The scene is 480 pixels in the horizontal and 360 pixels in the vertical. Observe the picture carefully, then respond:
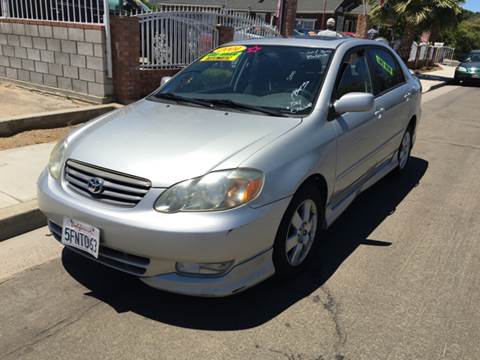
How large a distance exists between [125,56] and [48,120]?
6.14 ft

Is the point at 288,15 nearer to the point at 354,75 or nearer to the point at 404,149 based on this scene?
the point at 404,149


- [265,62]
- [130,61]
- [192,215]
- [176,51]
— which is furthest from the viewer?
[176,51]

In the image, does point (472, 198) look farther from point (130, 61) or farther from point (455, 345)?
point (130, 61)

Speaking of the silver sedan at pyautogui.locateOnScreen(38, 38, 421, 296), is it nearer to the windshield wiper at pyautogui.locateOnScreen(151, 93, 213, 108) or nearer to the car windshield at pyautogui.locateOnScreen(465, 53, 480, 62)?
the windshield wiper at pyautogui.locateOnScreen(151, 93, 213, 108)

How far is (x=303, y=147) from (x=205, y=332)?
4.38 feet

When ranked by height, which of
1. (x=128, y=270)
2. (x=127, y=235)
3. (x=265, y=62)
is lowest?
(x=128, y=270)

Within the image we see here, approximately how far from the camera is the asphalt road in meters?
2.61

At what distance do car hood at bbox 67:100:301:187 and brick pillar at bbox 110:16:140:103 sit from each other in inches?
181

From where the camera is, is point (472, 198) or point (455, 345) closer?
point (455, 345)

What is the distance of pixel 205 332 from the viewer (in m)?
2.74

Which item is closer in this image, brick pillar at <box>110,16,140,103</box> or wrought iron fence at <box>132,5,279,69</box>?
brick pillar at <box>110,16,140,103</box>

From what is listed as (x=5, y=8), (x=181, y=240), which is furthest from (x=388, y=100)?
(x=5, y=8)

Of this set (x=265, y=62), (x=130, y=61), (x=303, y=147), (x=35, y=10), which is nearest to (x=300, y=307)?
(x=303, y=147)

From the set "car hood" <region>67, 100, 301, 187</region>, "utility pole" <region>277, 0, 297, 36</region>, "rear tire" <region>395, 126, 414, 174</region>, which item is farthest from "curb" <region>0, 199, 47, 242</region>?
"utility pole" <region>277, 0, 297, 36</region>
